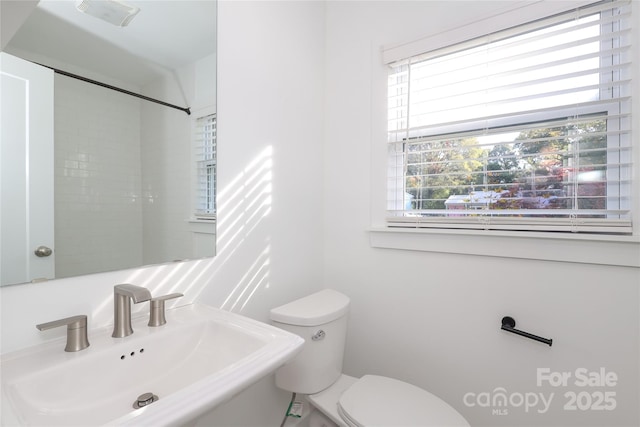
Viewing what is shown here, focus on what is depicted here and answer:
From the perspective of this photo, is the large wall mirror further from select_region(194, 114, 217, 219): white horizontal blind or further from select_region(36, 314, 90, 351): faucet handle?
select_region(36, 314, 90, 351): faucet handle

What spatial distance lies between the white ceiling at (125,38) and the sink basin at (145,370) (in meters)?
0.73

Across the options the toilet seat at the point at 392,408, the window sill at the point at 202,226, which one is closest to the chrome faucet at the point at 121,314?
the window sill at the point at 202,226

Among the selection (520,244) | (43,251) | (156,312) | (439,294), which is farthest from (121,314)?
(520,244)

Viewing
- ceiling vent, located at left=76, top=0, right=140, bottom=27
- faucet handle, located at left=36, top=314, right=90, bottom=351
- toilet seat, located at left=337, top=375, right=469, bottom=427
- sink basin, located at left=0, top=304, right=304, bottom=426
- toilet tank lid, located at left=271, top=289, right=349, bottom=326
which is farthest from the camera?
toilet tank lid, located at left=271, top=289, right=349, bottom=326

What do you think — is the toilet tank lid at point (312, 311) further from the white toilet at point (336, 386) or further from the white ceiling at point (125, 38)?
the white ceiling at point (125, 38)

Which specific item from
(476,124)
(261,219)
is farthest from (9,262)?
(476,124)

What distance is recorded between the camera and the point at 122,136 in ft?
3.02

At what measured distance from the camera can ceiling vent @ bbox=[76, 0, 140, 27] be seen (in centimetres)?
86

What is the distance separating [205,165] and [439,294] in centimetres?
112

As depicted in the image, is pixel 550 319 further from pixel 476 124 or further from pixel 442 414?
pixel 476 124

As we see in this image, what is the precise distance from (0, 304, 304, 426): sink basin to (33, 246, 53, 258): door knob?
22 cm

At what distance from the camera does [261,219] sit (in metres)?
1.34

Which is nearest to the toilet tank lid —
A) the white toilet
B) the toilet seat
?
the white toilet

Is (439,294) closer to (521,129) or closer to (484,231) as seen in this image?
(484,231)
